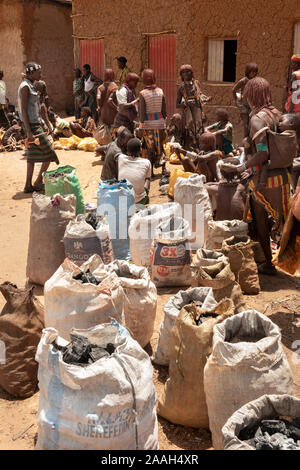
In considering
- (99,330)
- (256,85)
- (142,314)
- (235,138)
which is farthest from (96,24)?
(99,330)

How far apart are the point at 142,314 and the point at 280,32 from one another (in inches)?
270

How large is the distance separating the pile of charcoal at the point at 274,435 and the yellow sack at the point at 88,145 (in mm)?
8999

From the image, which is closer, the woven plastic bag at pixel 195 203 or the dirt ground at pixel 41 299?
the dirt ground at pixel 41 299

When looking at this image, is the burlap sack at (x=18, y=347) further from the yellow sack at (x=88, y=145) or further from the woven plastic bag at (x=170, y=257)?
the yellow sack at (x=88, y=145)

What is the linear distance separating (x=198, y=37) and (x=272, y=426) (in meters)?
8.72

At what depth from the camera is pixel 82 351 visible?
88.9 inches

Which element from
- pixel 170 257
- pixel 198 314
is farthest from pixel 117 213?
pixel 198 314

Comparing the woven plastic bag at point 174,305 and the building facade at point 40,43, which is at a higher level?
the building facade at point 40,43

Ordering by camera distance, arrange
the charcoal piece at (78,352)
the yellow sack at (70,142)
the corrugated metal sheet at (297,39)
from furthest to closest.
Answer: the yellow sack at (70,142) → the corrugated metal sheet at (297,39) → the charcoal piece at (78,352)

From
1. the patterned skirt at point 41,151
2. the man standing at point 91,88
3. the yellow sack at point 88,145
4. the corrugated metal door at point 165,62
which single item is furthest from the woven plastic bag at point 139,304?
the man standing at point 91,88

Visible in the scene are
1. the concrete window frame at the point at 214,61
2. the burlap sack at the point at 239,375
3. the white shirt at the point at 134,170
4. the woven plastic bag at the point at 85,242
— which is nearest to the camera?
the burlap sack at the point at 239,375

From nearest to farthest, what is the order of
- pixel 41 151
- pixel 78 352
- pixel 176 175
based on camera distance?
pixel 78 352 < pixel 176 175 < pixel 41 151

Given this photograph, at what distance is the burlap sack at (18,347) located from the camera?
3082 mm

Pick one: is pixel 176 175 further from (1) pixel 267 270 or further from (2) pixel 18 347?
(2) pixel 18 347
